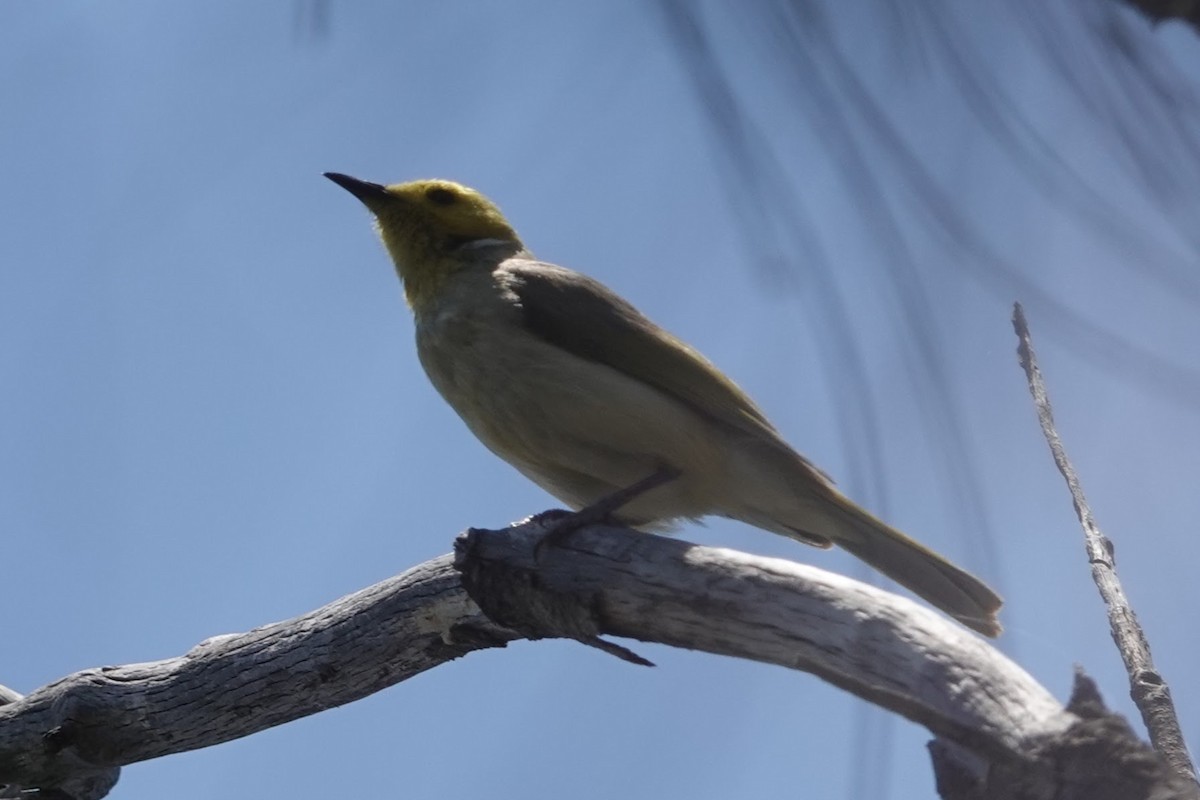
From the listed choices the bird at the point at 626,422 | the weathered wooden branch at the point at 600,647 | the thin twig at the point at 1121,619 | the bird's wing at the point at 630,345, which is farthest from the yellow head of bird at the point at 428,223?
the thin twig at the point at 1121,619

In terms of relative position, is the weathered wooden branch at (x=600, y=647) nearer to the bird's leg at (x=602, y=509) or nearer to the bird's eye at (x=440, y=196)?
the bird's leg at (x=602, y=509)

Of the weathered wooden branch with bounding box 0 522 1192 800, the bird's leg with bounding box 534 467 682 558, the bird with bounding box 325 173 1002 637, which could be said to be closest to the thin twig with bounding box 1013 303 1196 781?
the weathered wooden branch with bounding box 0 522 1192 800

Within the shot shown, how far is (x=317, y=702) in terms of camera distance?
13.1 feet

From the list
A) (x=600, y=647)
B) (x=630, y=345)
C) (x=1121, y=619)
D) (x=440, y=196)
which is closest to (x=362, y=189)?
(x=440, y=196)

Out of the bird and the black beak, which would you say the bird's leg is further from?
the black beak

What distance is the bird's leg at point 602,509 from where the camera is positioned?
3.79 m

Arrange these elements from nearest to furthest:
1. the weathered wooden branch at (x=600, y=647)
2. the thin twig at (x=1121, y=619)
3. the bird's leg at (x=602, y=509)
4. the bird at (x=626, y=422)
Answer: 1. the weathered wooden branch at (x=600, y=647)
2. the thin twig at (x=1121, y=619)
3. the bird's leg at (x=602, y=509)
4. the bird at (x=626, y=422)

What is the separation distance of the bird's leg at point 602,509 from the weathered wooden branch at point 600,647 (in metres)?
0.04

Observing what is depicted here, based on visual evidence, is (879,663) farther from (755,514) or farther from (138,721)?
(138,721)

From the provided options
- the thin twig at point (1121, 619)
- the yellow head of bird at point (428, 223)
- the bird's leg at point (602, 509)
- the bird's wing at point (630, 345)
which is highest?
the yellow head of bird at point (428, 223)

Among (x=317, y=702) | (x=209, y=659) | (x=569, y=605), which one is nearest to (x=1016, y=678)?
(x=569, y=605)

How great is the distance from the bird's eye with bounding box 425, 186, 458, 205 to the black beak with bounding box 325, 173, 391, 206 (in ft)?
0.58

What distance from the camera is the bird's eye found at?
216 inches

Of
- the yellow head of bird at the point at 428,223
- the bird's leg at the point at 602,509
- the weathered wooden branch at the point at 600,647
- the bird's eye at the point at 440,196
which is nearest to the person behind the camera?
the weathered wooden branch at the point at 600,647
